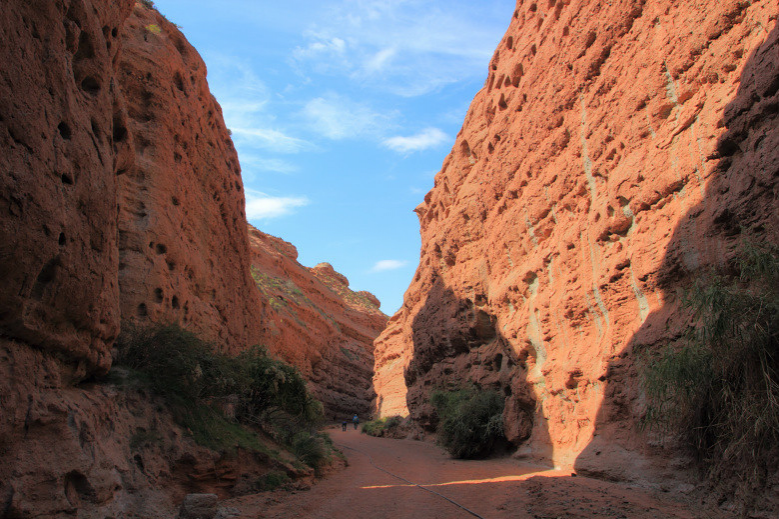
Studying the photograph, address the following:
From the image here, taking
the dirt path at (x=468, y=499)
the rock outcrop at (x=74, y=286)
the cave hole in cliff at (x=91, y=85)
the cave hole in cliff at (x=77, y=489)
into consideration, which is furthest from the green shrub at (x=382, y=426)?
the cave hole in cliff at (x=91, y=85)

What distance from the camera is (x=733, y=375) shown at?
263 inches

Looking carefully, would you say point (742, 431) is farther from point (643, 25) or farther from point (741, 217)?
point (643, 25)

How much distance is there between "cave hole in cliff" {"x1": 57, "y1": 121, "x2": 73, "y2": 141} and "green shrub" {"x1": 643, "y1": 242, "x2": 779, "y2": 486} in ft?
29.7

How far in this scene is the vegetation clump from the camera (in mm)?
9164

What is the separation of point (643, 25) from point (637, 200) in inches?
169

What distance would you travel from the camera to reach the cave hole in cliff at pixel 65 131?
20.5 ft

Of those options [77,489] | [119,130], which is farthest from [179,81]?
[77,489]

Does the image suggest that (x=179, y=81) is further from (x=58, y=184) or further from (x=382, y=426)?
(x=382, y=426)

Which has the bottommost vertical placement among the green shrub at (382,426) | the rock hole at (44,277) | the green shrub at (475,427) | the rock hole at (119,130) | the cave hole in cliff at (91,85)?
the green shrub at (382,426)

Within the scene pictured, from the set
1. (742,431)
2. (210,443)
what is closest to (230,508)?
(210,443)

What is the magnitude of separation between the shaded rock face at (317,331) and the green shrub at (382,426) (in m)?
7.32

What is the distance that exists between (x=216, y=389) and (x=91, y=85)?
6315 millimetres

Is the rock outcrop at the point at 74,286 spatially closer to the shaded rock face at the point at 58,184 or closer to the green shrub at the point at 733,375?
the shaded rock face at the point at 58,184

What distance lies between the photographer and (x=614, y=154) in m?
11.7
